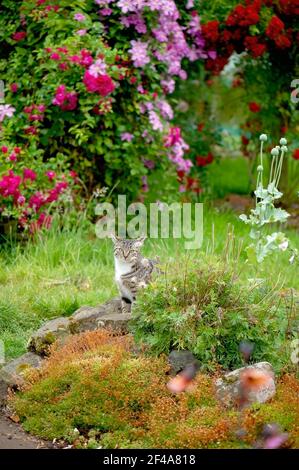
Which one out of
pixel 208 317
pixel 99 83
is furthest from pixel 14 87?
pixel 208 317

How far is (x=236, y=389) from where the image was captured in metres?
5.60

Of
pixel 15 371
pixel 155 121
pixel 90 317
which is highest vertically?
pixel 155 121

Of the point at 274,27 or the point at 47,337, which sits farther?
the point at 274,27

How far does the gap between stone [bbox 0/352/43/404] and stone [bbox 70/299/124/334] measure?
1.24 feet

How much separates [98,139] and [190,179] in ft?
6.49

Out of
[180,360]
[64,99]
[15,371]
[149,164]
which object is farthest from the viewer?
[149,164]

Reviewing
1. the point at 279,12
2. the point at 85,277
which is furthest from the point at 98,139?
Result: the point at 279,12

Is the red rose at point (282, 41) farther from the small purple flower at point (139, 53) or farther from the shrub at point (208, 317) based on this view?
the shrub at point (208, 317)

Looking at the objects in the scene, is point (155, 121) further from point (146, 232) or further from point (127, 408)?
point (127, 408)

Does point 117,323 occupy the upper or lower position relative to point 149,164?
lower

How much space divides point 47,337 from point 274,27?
5.12 metres

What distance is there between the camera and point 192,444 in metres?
5.29

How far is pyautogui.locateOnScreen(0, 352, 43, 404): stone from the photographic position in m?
6.07
